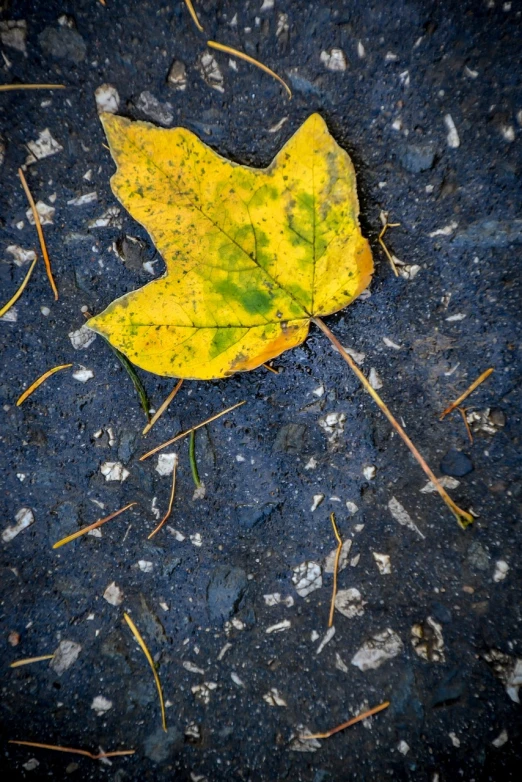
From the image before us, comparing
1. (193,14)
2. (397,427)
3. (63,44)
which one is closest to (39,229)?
(63,44)

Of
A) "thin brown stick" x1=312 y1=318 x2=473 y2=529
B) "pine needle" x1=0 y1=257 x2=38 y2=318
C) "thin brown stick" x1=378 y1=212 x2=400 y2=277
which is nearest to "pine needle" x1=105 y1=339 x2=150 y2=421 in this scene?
"pine needle" x1=0 y1=257 x2=38 y2=318

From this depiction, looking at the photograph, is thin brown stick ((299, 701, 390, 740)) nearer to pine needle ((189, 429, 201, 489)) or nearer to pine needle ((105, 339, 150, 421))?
pine needle ((189, 429, 201, 489))

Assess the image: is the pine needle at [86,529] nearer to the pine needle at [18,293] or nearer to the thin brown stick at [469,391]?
the pine needle at [18,293]

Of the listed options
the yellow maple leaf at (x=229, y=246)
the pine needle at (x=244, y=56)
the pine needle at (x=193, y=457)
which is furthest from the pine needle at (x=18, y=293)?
the pine needle at (x=244, y=56)

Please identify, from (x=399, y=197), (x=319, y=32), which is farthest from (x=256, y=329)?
(x=319, y=32)

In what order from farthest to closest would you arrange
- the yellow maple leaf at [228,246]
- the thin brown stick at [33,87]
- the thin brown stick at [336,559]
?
1. the thin brown stick at [336,559]
2. the thin brown stick at [33,87]
3. the yellow maple leaf at [228,246]

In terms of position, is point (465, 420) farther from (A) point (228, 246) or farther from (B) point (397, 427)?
(A) point (228, 246)
